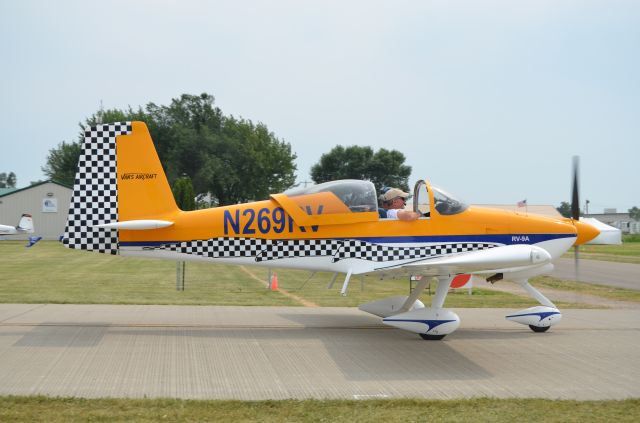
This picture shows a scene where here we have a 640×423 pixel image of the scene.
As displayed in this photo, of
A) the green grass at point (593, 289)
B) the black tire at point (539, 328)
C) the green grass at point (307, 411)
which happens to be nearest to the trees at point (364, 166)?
the green grass at point (593, 289)

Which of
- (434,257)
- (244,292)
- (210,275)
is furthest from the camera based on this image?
(210,275)

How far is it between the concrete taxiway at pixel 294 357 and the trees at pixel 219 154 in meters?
46.4

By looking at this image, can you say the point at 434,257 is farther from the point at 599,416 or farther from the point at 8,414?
the point at 8,414

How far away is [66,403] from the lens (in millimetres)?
5828

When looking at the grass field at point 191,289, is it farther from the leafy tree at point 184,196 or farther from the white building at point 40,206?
the white building at point 40,206

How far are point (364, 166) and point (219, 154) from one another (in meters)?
18.2

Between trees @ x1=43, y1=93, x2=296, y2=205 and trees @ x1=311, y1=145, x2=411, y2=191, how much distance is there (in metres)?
5.94

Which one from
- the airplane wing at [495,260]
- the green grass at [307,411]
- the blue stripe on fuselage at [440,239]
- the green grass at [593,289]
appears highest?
the blue stripe on fuselage at [440,239]

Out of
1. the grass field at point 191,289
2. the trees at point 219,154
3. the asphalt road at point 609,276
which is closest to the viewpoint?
the grass field at point 191,289

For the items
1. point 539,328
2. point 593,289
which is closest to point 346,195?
point 539,328

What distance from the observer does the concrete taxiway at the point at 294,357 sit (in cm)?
665

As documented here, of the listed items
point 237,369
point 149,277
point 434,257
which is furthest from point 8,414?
point 149,277

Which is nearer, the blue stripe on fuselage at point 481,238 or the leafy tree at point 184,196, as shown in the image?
the blue stripe on fuselage at point 481,238

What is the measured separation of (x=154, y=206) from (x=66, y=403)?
4.56 m
